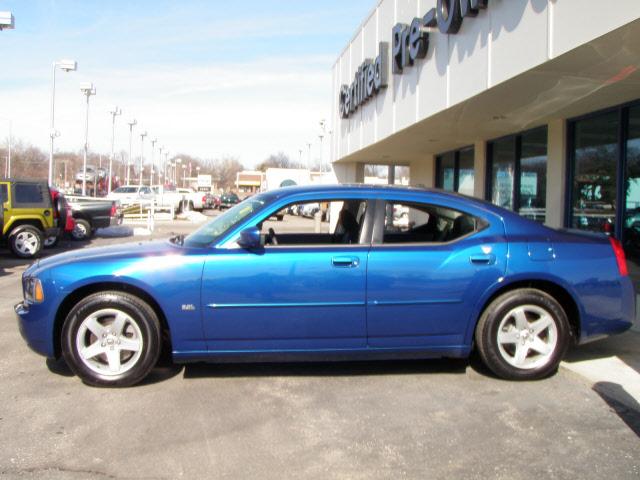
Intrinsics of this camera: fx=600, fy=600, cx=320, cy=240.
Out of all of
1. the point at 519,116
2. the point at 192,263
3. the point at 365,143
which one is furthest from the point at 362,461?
the point at 365,143

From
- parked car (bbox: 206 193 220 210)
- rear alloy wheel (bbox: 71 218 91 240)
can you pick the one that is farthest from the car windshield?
parked car (bbox: 206 193 220 210)

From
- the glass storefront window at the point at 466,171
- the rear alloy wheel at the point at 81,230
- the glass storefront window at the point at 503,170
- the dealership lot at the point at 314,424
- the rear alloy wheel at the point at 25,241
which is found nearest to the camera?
the dealership lot at the point at 314,424

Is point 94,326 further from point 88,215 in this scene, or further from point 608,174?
point 88,215

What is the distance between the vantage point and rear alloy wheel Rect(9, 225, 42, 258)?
44.8 feet

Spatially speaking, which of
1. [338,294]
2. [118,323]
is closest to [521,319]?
[338,294]

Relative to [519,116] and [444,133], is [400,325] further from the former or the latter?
[444,133]

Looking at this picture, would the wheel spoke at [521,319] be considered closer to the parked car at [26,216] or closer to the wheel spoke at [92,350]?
the wheel spoke at [92,350]

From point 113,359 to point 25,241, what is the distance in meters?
10.6

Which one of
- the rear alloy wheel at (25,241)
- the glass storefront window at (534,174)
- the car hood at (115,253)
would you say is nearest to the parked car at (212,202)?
the rear alloy wheel at (25,241)

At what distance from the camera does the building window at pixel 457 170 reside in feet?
46.8

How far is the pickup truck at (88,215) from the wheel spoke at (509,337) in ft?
52.9

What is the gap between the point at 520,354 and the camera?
4.69m

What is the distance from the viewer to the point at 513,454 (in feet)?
11.4

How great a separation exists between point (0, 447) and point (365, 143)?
12.2m
